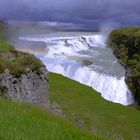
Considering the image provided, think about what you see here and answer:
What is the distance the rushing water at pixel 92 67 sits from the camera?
68500 mm

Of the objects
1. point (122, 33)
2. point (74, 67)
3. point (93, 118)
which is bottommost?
point (93, 118)

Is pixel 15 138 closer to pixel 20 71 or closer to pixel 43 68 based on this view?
pixel 20 71

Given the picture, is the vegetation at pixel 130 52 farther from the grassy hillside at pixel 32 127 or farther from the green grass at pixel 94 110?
the grassy hillside at pixel 32 127

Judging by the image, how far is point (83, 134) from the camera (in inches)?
320

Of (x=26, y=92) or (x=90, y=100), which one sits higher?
(x=26, y=92)

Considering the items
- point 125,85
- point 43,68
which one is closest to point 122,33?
point 125,85

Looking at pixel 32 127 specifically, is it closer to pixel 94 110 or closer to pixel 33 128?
pixel 33 128

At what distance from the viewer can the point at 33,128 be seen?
7.95 m

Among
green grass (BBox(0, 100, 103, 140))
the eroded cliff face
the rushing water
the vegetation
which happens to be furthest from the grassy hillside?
the vegetation

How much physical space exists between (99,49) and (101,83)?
3782 centimetres

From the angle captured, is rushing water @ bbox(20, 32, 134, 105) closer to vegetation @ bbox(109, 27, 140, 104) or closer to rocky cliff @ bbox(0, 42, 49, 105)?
vegetation @ bbox(109, 27, 140, 104)

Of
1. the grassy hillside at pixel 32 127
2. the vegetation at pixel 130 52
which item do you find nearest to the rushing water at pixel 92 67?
the vegetation at pixel 130 52

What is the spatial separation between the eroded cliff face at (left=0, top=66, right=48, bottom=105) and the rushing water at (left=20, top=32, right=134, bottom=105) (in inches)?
1543

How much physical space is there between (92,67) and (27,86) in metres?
51.9
